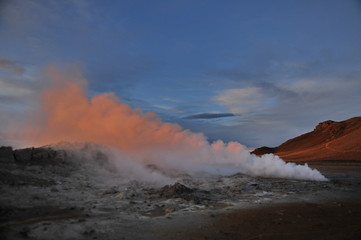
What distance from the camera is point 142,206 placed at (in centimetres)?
988

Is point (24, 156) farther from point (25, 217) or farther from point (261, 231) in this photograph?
point (261, 231)

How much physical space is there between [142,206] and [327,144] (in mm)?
55935

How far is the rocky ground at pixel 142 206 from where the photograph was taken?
278 inches

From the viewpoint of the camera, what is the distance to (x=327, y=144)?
2178 inches

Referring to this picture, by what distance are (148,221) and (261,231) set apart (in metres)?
3.32

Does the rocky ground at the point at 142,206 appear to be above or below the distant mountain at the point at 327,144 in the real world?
below

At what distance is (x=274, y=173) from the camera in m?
21.0

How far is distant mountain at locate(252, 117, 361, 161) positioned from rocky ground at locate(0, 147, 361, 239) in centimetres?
3471

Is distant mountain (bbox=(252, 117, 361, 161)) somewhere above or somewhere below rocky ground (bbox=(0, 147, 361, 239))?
above

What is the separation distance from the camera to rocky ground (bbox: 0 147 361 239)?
706 centimetres

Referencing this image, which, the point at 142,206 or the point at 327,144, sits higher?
the point at 327,144

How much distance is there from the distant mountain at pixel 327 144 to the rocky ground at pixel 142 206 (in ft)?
114

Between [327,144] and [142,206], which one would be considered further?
[327,144]

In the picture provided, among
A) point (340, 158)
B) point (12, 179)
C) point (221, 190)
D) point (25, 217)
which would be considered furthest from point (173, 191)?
point (340, 158)
